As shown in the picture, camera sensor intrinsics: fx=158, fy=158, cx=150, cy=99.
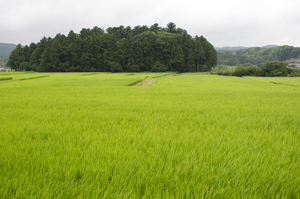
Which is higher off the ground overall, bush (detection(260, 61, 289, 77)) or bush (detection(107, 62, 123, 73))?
bush (detection(107, 62, 123, 73))

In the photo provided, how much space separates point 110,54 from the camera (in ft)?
138

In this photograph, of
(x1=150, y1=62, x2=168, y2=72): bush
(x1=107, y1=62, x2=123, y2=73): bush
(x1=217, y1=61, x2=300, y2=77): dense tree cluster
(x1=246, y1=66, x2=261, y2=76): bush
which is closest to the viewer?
(x1=217, y1=61, x2=300, y2=77): dense tree cluster

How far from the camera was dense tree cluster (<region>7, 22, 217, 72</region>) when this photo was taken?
39906 millimetres

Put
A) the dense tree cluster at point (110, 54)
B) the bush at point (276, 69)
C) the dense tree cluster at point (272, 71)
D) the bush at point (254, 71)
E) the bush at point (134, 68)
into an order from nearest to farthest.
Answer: the dense tree cluster at point (272, 71) < the bush at point (276, 69) < the bush at point (254, 71) < the dense tree cluster at point (110, 54) < the bush at point (134, 68)

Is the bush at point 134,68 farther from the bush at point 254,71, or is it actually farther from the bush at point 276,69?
the bush at point 276,69

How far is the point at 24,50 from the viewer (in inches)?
1796

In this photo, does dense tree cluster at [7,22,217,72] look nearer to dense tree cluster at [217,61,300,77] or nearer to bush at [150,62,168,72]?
bush at [150,62,168,72]

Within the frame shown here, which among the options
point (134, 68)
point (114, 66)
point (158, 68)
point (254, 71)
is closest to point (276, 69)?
point (254, 71)

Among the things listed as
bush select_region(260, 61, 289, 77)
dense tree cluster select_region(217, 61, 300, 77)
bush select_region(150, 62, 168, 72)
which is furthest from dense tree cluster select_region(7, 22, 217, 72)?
bush select_region(260, 61, 289, 77)

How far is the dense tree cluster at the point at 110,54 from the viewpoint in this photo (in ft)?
131

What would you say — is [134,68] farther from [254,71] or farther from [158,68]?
[254,71]

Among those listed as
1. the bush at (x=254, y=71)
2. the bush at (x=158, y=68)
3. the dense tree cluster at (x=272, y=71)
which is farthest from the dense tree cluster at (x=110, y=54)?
the bush at (x=254, y=71)

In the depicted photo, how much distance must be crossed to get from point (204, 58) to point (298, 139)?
47867 mm

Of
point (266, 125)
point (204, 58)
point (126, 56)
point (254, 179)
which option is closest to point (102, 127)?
point (254, 179)
